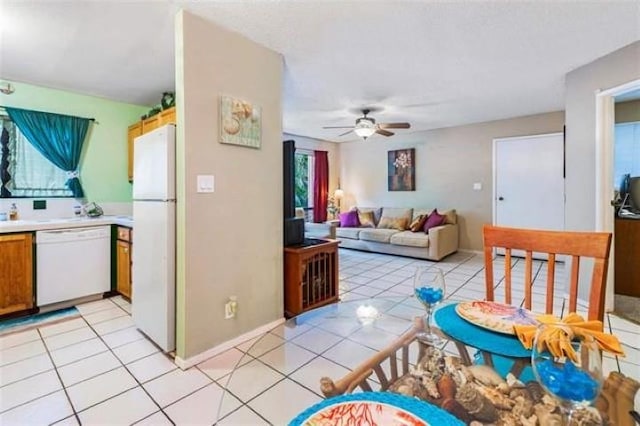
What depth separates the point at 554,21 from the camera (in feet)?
7.14

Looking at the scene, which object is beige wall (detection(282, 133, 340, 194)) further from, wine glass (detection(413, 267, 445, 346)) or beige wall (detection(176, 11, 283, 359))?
wine glass (detection(413, 267, 445, 346))

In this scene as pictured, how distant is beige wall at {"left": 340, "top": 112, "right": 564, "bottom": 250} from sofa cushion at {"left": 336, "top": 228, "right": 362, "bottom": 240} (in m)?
1.17

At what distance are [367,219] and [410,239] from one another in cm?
135

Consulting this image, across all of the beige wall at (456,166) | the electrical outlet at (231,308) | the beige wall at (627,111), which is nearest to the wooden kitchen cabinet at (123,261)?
the electrical outlet at (231,308)

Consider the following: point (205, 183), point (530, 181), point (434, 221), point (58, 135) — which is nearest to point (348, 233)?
point (434, 221)

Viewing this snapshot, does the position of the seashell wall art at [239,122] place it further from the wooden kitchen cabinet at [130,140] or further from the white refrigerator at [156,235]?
the wooden kitchen cabinet at [130,140]

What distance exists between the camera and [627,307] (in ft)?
9.41

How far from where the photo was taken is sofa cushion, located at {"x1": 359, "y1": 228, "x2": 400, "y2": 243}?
5305mm

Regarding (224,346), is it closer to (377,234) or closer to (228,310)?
(228,310)

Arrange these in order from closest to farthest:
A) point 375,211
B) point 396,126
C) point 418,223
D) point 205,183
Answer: point 205,183, point 396,126, point 418,223, point 375,211

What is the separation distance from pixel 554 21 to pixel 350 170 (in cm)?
510

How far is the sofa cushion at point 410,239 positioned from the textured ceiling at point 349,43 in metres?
2.19

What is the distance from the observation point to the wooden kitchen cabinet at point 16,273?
2605mm

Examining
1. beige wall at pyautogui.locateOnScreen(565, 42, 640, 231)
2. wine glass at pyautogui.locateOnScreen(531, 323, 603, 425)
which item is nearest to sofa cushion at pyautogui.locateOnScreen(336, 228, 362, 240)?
beige wall at pyautogui.locateOnScreen(565, 42, 640, 231)
